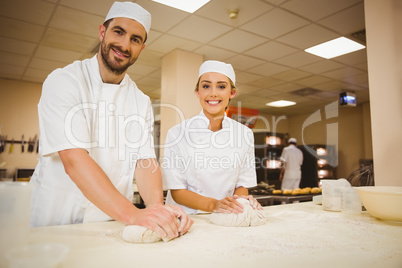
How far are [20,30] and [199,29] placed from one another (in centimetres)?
225

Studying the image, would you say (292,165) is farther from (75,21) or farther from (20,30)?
(20,30)

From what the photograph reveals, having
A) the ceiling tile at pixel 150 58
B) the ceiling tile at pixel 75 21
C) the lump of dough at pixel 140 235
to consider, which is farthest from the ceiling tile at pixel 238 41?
the lump of dough at pixel 140 235

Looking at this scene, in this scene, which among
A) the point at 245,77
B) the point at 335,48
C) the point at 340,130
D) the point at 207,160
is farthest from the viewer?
the point at 340,130

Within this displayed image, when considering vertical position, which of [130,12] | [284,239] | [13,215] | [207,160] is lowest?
[284,239]

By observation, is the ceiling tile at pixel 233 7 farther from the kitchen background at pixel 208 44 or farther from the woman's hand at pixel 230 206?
the woman's hand at pixel 230 206

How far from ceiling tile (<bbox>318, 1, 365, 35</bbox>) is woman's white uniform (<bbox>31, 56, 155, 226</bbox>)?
2.75 meters

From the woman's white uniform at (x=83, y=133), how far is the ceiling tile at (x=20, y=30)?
2677mm

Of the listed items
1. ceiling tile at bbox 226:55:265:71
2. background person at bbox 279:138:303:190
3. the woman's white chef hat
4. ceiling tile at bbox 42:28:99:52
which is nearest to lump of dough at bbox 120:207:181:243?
the woman's white chef hat

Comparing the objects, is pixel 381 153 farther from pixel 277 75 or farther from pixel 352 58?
pixel 277 75

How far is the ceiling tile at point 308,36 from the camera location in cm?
348

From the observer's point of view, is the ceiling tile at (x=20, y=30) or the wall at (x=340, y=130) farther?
the wall at (x=340, y=130)

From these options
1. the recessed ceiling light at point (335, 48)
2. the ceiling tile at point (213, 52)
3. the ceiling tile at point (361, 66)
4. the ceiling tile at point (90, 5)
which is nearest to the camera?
the ceiling tile at point (90, 5)

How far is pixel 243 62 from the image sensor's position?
456cm

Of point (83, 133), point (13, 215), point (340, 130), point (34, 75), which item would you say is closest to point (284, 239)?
point (13, 215)
